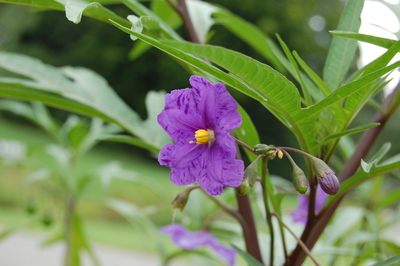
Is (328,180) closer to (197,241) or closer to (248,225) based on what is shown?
(248,225)

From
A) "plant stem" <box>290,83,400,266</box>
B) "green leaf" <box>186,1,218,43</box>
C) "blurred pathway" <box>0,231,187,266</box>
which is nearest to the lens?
"plant stem" <box>290,83,400,266</box>

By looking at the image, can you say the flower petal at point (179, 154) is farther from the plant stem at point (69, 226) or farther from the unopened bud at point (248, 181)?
the plant stem at point (69, 226)

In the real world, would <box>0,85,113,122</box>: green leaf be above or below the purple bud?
above

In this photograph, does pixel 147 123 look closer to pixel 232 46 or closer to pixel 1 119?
pixel 232 46

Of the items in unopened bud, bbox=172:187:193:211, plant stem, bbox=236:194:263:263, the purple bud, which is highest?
unopened bud, bbox=172:187:193:211

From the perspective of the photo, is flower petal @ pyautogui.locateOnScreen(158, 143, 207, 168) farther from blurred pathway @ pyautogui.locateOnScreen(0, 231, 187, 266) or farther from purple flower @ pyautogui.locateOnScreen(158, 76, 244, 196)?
blurred pathway @ pyautogui.locateOnScreen(0, 231, 187, 266)

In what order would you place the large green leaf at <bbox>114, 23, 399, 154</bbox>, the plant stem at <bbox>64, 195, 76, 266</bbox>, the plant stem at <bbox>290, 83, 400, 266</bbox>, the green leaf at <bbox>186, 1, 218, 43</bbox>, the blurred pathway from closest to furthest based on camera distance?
the large green leaf at <bbox>114, 23, 399, 154</bbox> → the plant stem at <bbox>290, 83, 400, 266</bbox> → the green leaf at <bbox>186, 1, 218, 43</bbox> → the plant stem at <bbox>64, 195, 76, 266</bbox> → the blurred pathway

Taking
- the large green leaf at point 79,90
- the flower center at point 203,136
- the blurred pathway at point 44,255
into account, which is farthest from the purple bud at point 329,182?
the blurred pathway at point 44,255

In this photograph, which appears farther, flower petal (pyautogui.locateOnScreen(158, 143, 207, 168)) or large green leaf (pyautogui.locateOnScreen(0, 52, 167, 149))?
large green leaf (pyautogui.locateOnScreen(0, 52, 167, 149))

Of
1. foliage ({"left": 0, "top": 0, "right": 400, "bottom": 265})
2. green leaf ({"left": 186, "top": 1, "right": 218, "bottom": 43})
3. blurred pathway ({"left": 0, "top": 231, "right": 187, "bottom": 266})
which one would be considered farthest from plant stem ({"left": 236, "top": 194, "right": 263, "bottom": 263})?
blurred pathway ({"left": 0, "top": 231, "right": 187, "bottom": 266})
